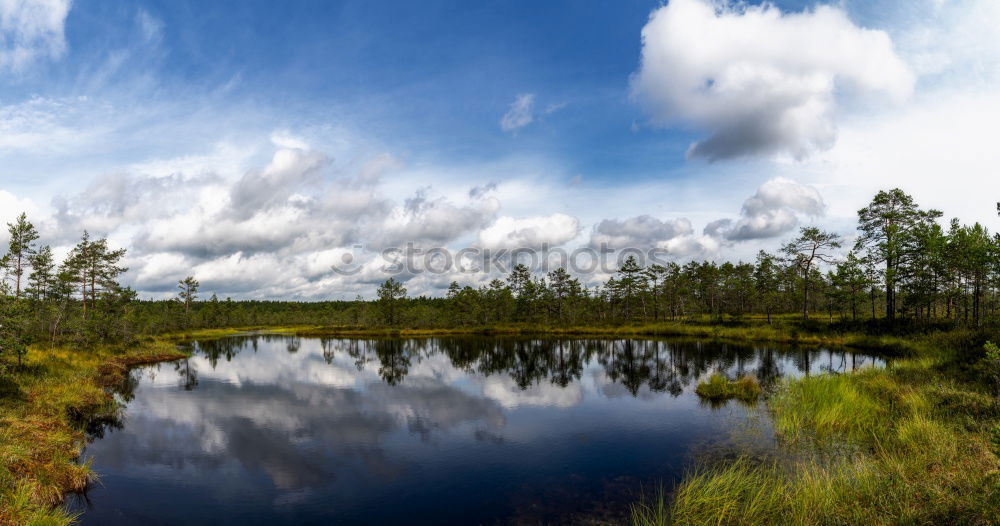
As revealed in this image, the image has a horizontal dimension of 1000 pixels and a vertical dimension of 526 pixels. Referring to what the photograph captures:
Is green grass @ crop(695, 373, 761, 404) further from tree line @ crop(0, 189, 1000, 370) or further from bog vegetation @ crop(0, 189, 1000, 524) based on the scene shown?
tree line @ crop(0, 189, 1000, 370)

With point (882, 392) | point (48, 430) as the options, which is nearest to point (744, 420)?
point (882, 392)

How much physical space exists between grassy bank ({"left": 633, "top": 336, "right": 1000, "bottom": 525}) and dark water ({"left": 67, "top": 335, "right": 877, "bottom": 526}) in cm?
205

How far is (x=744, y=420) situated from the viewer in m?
21.5

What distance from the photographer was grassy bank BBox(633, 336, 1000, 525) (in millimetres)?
8648

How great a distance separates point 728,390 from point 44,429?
35464 millimetres

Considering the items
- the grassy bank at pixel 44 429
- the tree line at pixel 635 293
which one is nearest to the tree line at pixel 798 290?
the tree line at pixel 635 293

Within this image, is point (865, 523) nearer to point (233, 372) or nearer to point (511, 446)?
A: point (511, 446)

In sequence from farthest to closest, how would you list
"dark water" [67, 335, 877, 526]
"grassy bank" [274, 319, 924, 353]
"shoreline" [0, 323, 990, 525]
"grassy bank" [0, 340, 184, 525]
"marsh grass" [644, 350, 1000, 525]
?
1. "grassy bank" [274, 319, 924, 353]
2. "dark water" [67, 335, 877, 526]
3. "shoreline" [0, 323, 990, 525]
4. "grassy bank" [0, 340, 184, 525]
5. "marsh grass" [644, 350, 1000, 525]

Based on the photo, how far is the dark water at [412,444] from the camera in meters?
14.0

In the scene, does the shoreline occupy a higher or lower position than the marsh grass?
lower

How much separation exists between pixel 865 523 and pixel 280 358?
65.4m

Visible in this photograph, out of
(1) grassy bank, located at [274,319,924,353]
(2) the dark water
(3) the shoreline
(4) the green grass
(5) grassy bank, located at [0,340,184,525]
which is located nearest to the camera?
(5) grassy bank, located at [0,340,184,525]

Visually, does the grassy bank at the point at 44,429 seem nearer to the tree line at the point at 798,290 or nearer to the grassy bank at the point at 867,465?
the grassy bank at the point at 867,465

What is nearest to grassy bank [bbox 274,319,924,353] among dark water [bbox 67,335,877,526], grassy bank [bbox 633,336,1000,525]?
dark water [bbox 67,335,877,526]
